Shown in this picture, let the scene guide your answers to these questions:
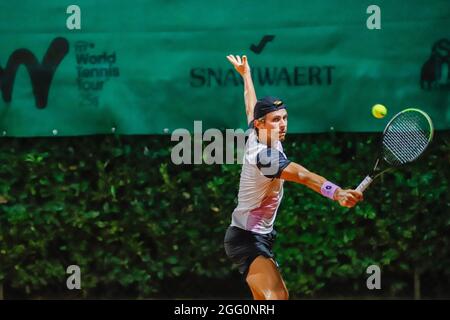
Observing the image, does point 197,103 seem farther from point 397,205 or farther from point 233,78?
point 397,205

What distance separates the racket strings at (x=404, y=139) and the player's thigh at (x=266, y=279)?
→ 3.15 feet

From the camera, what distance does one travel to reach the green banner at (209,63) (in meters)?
7.75

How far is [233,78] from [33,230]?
197 centimetres

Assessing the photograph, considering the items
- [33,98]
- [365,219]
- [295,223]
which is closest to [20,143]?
[33,98]

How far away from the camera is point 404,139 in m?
6.14

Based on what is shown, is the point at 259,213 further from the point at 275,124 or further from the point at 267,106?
the point at 267,106

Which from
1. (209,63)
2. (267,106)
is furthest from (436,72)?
(267,106)

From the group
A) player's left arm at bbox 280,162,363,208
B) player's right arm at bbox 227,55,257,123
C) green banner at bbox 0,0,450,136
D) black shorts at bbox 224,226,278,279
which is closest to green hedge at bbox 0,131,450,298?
green banner at bbox 0,0,450,136

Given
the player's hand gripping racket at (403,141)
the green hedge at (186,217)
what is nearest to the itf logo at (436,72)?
the green hedge at (186,217)

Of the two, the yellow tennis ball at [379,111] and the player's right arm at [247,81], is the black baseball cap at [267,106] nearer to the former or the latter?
the player's right arm at [247,81]

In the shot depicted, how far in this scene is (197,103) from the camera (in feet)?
25.7

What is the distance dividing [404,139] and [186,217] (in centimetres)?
235

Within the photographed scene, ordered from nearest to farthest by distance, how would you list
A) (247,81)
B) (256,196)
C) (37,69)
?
(256,196) < (247,81) < (37,69)

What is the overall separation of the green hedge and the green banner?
0.20 metres
